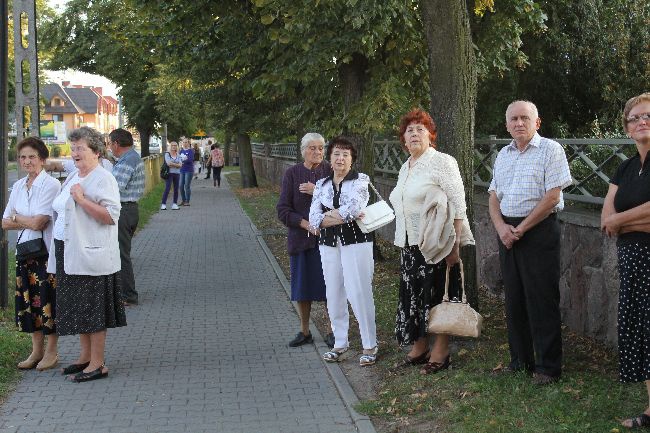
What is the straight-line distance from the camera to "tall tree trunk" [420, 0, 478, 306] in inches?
286

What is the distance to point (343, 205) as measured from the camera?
6.78 meters

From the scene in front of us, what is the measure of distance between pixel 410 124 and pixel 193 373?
8.68 feet

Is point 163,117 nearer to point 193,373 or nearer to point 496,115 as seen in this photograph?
point 496,115

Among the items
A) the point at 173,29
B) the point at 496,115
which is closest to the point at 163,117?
the point at 496,115

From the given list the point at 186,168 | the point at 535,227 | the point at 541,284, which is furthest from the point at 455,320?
the point at 186,168

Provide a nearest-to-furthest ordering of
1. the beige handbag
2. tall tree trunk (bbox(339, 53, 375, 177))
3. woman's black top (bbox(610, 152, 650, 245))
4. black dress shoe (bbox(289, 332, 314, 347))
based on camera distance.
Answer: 1. woman's black top (bbox(610, 152, 650, 245))
2. the beige handbag
3. black dress shoe (bbox(289, 332, 314, 347))
4. tall tree trunk (bbox(339, 53, 375, 177))

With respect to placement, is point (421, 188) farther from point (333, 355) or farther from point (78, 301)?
point (78, 301)

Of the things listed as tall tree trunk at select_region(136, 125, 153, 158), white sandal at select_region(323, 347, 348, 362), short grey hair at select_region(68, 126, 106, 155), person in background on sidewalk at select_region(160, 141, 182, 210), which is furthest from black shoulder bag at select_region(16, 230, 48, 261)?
tall tree trunk at select_region(136, 125, 153, 158)

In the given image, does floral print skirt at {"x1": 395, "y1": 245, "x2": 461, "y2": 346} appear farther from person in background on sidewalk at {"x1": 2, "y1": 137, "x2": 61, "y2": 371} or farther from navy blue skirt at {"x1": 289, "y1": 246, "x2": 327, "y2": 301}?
person in background on sidewalk at {"x1": 2, "y1": 137, "x2": 61, "y2": 371}

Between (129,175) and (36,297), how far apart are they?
111 inches

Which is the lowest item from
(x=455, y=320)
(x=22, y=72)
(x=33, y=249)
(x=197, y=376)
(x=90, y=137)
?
(x=197, y=376)

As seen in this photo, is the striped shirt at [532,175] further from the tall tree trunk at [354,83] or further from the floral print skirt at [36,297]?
the tall tree trunk at [354,83]

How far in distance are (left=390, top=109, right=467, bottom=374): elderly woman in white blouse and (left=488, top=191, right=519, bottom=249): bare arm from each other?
0.86 ft

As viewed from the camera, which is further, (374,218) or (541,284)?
(374,218)
